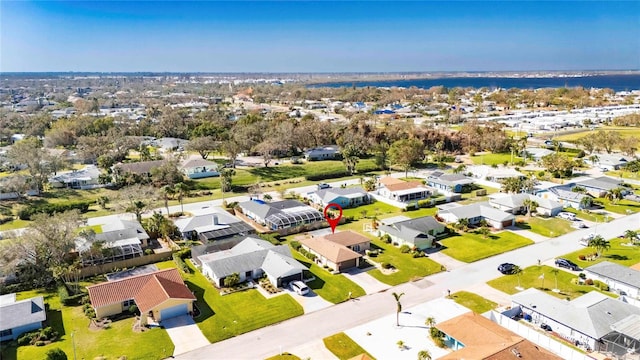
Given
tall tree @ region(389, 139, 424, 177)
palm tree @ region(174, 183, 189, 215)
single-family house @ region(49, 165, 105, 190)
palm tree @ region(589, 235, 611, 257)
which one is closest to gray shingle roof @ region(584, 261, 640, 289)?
palm tree @ region(589, 235, 611, 257)

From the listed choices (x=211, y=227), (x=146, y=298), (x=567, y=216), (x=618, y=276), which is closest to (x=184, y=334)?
(x=146, y=298)

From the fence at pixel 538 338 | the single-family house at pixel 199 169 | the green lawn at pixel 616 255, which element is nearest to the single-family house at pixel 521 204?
the green lawn at pixel 616 255

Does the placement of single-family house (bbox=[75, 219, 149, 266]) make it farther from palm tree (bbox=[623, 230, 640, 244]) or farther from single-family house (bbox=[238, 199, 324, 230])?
palm tree (bbox=[623, 230, 640, 244])

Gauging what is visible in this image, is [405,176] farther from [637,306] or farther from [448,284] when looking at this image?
[637,306]

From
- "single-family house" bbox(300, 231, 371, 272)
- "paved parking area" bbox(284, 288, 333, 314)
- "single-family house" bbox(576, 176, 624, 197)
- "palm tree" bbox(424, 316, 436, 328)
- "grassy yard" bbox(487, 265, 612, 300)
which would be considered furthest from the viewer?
"single-family house" bbox(576, 176, 624, 197)

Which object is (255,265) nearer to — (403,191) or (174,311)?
(174,311)

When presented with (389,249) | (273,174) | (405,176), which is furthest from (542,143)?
Answer: (389,249)
